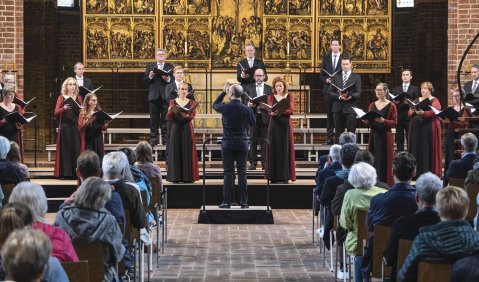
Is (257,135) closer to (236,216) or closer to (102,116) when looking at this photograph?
(236,216)

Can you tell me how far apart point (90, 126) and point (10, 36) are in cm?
397

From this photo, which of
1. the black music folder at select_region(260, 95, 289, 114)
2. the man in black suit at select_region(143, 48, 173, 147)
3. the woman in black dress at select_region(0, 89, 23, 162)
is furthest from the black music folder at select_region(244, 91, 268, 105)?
the woman in black dress at select_region(0, 89, 23, 162)

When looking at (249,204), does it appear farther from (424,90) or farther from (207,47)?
(207,47)

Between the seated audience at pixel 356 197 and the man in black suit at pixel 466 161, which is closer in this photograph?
the seated audience at pixel 356 197

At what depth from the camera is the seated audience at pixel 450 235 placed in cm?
624

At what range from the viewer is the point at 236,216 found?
15156 millimetres

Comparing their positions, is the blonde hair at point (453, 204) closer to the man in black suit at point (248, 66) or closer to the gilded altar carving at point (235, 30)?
the man in black suit at point (248, 66)

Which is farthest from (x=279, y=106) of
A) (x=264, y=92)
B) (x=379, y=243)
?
(x=379, y=243)

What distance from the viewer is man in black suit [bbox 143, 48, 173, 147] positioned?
18.3 meters

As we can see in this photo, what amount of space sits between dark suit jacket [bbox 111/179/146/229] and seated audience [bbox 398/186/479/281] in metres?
3.32

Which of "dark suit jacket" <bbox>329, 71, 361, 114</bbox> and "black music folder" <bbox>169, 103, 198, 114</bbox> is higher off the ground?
"dark suit jacket" <bbox>329, 71, 361, 114</bbox>

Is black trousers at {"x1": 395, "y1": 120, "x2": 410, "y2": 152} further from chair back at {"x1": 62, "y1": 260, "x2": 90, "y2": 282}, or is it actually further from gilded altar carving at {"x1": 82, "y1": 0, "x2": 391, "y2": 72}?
chair back at {"x1": 62, "y1": 260, "x2": 90, "y2": 282}

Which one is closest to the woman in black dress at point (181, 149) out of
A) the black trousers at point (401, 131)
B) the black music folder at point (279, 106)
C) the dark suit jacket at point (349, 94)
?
the black music folder at point (279, 106)

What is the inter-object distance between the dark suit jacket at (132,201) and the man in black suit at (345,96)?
29.6 ft
